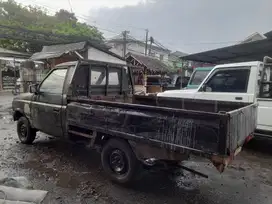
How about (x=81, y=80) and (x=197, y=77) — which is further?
A: (x=197, y=77)

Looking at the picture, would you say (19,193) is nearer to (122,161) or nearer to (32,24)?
(122,161)

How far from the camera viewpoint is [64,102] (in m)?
4.08

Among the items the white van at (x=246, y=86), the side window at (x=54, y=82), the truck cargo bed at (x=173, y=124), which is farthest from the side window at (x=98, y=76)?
the white van at (x=246, y=86)

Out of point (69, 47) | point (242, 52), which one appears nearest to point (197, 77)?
point (242, 52)

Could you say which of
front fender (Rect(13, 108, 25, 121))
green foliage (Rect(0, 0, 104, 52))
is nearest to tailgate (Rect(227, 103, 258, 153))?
front fender (Rect(13, 108, 25, 121))

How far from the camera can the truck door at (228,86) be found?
15.9 feet

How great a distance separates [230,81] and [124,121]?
10.8 feet

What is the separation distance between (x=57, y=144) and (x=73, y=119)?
6.22 feet

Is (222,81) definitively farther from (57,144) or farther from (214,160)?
Result: (57,144)

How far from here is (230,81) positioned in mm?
5133

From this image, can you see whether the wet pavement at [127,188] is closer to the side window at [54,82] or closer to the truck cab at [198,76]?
the side window at [54,82]

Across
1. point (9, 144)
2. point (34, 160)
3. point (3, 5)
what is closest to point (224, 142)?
point (34, 160)

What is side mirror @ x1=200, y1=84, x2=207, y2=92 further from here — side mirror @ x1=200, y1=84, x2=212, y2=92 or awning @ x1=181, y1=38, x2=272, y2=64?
awning @ x1=181, y1=38, x2=272, y2=64

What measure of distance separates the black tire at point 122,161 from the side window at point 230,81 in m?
3.11
